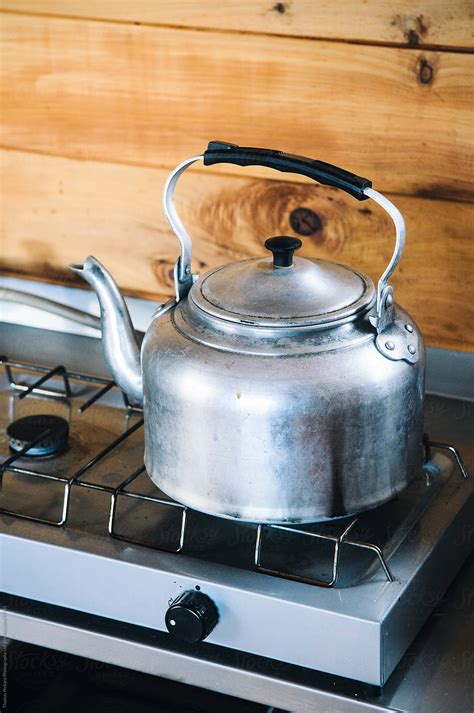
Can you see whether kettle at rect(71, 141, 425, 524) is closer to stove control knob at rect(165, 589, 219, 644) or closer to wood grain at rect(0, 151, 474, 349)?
stove control knob at rect(165, 589, 219, 644)

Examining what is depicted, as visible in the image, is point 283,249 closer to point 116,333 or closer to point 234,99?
point 116,333

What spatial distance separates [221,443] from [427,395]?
18.4 inches

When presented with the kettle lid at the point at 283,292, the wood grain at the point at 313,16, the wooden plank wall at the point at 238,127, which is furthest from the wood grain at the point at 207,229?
the kettle lid at the point at 283,292

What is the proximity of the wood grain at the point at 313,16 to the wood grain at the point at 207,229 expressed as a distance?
19 centimetres

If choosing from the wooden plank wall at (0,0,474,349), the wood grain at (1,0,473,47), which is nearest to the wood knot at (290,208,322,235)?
the wooden plank wall at (0,0,474,349)

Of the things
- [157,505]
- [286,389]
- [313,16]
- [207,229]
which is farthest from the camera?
[207,229]

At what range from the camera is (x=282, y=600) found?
931 mm

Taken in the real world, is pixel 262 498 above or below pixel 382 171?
below

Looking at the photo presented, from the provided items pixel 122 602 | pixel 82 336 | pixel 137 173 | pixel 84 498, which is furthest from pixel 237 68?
pixel 122 602

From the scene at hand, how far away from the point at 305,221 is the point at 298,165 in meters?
0.38

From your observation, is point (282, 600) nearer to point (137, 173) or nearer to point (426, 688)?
point (426, 688)

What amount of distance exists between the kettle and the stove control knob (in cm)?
8

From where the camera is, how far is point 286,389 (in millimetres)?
915

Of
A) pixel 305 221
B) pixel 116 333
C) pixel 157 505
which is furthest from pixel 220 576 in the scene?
pixel 305 221
